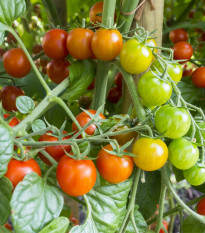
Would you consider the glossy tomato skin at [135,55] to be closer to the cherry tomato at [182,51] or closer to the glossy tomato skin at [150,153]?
the glossy tomato skin at [150,153]

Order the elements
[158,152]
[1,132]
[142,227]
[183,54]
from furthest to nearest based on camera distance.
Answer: [183,54] → [142,227] → [158,152] → [1,132]

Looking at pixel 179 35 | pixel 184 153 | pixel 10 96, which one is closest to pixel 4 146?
pixel 184 153

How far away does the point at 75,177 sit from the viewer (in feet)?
1.42

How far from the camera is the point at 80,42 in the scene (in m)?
0.59

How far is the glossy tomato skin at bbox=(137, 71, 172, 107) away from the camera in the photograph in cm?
48

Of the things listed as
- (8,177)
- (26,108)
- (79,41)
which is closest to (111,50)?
(79,41)

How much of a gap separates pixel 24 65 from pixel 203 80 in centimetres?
48

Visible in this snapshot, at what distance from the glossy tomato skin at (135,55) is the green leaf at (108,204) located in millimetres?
219

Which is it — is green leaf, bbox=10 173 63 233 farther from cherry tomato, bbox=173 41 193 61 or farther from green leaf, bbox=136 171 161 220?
cherry tomato, bbox=173 41 193 61

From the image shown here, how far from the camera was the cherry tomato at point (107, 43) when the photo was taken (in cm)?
55

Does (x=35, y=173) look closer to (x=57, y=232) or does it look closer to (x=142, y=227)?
(x=57, y=232)

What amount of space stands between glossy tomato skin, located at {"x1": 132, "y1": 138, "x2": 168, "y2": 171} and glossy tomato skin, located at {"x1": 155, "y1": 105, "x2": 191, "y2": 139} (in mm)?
25

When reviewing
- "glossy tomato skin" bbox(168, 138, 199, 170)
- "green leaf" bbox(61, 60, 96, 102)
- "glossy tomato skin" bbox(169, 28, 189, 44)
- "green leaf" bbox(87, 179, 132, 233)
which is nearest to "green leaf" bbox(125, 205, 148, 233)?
"green leaf" bbox(87, 179, 132, 233)

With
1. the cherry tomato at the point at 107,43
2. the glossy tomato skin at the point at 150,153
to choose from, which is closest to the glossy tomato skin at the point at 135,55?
the cherry tomato at the point at 107,43
